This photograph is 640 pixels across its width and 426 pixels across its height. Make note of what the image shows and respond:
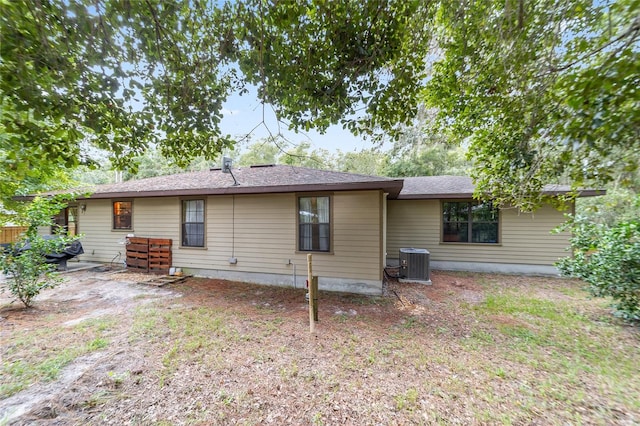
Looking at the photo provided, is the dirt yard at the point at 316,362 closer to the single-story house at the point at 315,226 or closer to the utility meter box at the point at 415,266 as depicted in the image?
the single-story house at the point at 315,226

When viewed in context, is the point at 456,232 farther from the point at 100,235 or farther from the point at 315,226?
the point at 100,235

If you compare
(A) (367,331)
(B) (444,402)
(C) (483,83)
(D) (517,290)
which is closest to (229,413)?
(B) (444,402)

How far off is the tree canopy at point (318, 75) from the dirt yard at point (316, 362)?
221 centimetres

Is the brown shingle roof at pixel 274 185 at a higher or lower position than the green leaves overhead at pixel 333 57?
lower

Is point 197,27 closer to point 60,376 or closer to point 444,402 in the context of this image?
point 60,376

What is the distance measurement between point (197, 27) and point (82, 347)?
4610mm

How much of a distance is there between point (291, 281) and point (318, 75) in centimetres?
492

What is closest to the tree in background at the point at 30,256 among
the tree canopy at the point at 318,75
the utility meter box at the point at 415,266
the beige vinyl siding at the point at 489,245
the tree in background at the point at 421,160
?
the tree canopy at the point at 318,75

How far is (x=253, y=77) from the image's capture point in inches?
132

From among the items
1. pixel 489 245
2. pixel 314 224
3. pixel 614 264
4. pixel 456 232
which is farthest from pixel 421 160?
pixel 614 264

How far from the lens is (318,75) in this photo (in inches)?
127

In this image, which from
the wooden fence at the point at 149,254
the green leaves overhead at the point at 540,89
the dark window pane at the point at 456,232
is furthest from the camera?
the dark window pane at the point at 456,232

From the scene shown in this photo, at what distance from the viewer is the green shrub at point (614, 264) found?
3926 mm

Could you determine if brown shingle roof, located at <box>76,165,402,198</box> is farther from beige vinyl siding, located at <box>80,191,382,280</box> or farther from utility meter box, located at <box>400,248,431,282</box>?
utility meter box, located at <box>400,248,431,282</box>
